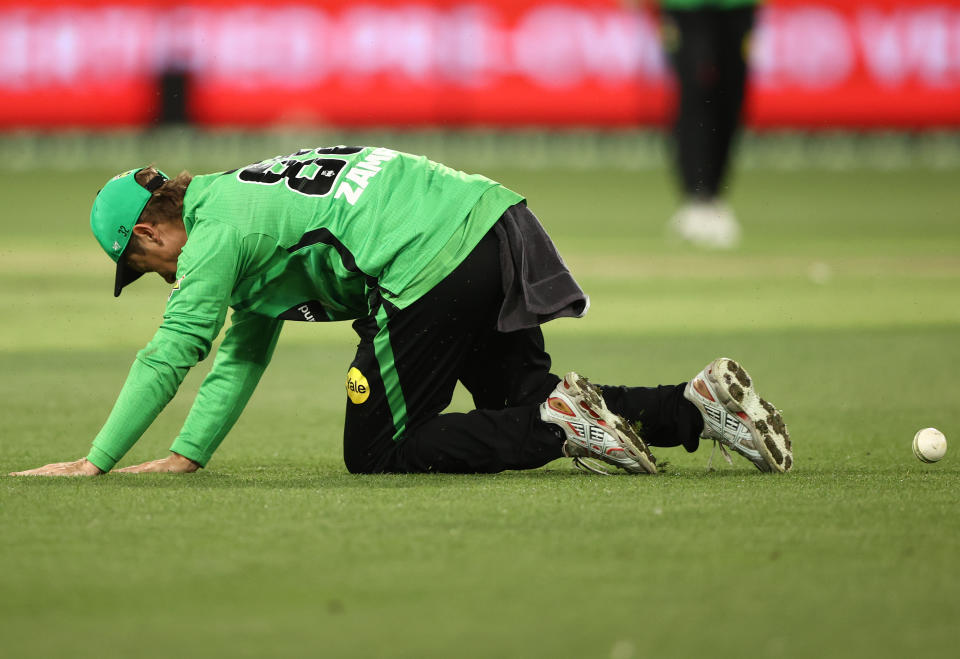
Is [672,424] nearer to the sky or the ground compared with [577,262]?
nearer to the sky

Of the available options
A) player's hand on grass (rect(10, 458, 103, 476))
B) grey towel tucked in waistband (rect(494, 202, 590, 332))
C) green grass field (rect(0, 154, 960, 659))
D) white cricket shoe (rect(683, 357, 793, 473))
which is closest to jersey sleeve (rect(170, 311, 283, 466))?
green grass field (rect(0, 154, 960, 659))

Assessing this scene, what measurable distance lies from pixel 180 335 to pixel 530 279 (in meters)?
1.00

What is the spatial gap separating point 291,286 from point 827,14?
15.4 m

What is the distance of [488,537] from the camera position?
137 inches

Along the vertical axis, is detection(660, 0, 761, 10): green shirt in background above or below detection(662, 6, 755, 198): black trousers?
above

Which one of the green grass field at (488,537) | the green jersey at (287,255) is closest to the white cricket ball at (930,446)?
the green grass field at (488,537)

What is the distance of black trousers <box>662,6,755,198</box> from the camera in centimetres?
1393

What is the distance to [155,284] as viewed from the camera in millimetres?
10602

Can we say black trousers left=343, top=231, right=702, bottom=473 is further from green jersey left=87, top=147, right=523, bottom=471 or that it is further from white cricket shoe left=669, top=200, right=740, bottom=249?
white cricket shoe left=669, top=200, right=740, bottom=249

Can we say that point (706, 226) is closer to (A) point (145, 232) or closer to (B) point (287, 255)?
(B) point (287, 255)

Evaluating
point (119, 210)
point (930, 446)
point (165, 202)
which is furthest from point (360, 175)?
point (930, 446)

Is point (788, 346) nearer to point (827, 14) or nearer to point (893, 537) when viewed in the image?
point (893, 537)

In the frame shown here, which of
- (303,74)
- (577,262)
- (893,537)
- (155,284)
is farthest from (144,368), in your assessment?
(303,74)

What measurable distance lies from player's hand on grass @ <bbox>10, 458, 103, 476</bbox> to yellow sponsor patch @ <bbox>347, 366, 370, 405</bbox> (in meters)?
0.73
